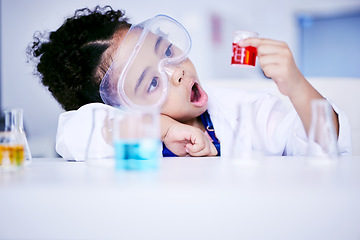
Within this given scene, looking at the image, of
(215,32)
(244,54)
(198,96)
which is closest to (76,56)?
(198,96)

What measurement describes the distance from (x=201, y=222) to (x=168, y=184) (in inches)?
3.0

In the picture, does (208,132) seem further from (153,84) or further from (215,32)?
(215,32)

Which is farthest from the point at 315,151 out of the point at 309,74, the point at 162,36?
the point at 309,74

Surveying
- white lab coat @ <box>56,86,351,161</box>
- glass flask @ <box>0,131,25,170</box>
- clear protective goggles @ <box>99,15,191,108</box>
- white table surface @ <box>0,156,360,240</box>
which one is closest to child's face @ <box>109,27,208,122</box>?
clear protective goggles @ <box>99,15,191,108</box>

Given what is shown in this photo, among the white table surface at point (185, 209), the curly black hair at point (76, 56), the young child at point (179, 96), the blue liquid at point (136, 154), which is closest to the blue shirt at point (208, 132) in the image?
the young child at point (179, 96)

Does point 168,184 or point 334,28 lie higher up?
point 334,28

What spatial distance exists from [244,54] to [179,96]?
40 cm

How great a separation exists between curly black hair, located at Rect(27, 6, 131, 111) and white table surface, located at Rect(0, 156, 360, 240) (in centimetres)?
92

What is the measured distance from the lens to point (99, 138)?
850mm

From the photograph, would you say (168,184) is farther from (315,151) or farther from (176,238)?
(315,151)

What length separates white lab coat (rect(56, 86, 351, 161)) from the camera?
1111 mm

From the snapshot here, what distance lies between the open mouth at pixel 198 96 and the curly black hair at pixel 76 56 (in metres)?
0.35

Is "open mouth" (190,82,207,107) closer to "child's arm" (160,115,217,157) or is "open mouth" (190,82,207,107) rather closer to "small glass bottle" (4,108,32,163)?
"child's arm" (160,115,217,157)

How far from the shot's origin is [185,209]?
0.56 m
